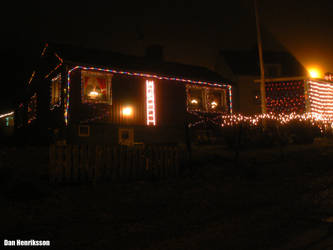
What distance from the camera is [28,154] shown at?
40.8 ft

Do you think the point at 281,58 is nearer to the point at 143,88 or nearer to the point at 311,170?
the point at 143,88

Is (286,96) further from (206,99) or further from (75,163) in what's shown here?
(75,163)

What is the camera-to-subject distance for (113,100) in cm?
1741

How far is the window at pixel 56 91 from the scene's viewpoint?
686 inches

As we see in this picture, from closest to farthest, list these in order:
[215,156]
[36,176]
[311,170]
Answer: [36,176], [311,170], [215,156]

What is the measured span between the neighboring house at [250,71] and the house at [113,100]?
7.43m

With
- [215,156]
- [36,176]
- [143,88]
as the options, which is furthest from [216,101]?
[36,176]

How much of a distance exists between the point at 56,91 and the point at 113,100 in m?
3.48

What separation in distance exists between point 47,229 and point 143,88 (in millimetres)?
13982

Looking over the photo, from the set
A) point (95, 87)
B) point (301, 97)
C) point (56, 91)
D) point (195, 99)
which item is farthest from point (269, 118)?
point (56, 91)

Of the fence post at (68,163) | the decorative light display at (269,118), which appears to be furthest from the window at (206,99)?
the fence post at (68,163)

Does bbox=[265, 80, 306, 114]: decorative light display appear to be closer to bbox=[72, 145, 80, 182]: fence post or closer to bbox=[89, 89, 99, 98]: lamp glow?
bbox=[89, 89, 99, 98]: lamp glow

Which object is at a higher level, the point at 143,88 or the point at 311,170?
the point at 143,88

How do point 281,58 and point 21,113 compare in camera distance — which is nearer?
point 21,113
